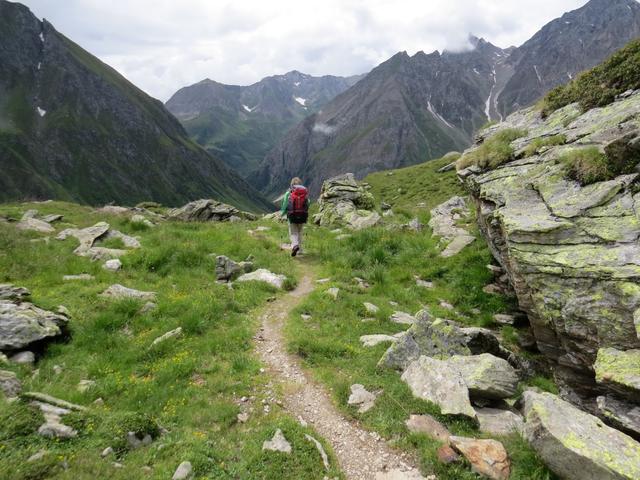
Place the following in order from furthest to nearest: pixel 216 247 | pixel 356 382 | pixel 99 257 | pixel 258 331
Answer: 1. pixel 216 247
2. pixel 99 257
3. pixel 258 331
4. pixel 356 382

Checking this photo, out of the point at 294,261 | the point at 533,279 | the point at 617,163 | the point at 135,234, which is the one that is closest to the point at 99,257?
the point at 135,234

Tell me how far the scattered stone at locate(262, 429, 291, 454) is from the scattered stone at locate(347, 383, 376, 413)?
2.03 metres

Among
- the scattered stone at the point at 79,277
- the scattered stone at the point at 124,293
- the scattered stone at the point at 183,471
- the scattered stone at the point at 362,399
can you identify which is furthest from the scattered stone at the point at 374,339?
the scattered stone at the point at 79,277

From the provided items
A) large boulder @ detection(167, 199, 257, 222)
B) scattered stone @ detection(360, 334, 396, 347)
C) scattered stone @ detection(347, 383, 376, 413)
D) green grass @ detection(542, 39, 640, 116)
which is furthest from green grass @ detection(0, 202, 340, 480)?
large boulder @ detection(167, 199, 257, 222)

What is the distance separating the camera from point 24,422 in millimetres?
6723

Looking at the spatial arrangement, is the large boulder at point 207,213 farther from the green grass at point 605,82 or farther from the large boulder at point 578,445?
the large boulder at point 578,445

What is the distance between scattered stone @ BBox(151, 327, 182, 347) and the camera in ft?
37.0

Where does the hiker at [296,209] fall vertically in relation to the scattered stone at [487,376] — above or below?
above

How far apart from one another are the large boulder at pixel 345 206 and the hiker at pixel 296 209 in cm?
796

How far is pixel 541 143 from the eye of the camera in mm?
15070

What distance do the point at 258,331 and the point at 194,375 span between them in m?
2.96

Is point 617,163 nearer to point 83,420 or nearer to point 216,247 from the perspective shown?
point 83,420

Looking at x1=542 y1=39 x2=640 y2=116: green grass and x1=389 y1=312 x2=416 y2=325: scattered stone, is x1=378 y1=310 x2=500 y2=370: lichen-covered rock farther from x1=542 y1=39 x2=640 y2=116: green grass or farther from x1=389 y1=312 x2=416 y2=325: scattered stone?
x1=542 y1=39 x2=640 y2=116: green grass

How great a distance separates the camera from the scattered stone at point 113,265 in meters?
16.6
